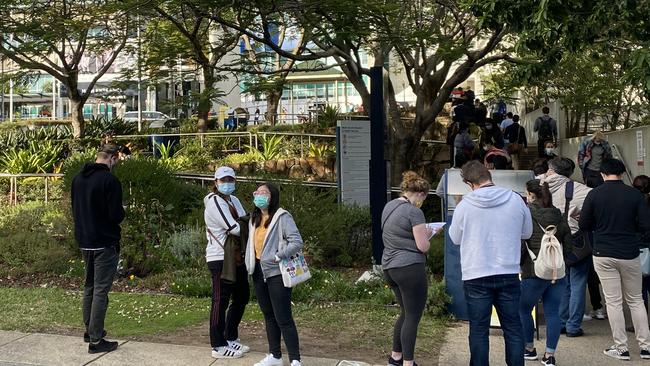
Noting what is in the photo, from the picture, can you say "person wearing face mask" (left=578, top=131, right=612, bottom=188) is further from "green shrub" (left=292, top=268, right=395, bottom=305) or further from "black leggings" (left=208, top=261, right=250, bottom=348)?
"black leggings" (left=208, top=261, right=250, bottom=348)

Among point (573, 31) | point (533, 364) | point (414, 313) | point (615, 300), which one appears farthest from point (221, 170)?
point (573, 31)

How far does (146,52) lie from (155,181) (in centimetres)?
1076

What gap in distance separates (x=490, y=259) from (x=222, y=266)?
2.44 meters

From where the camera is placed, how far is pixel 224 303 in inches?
250

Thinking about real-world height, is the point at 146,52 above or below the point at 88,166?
above

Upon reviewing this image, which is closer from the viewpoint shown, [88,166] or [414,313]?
[414,313]

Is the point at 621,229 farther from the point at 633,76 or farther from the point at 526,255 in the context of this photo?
the point at 633,76

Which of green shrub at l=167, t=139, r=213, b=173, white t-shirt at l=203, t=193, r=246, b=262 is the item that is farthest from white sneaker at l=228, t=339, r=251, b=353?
green shrub at l=167, t=139, r=213, b=173

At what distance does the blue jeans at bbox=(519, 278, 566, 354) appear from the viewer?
6062 mm

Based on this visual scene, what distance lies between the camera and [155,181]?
10453mm

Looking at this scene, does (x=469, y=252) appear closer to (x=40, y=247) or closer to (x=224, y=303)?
(x=224, y=303)

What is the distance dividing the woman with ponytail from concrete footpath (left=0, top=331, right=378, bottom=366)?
157 centimetres

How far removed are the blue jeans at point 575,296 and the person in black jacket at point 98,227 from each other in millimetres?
4567

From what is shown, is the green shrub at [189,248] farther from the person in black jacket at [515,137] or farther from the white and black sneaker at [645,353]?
the person in black jacket at [515,137]
